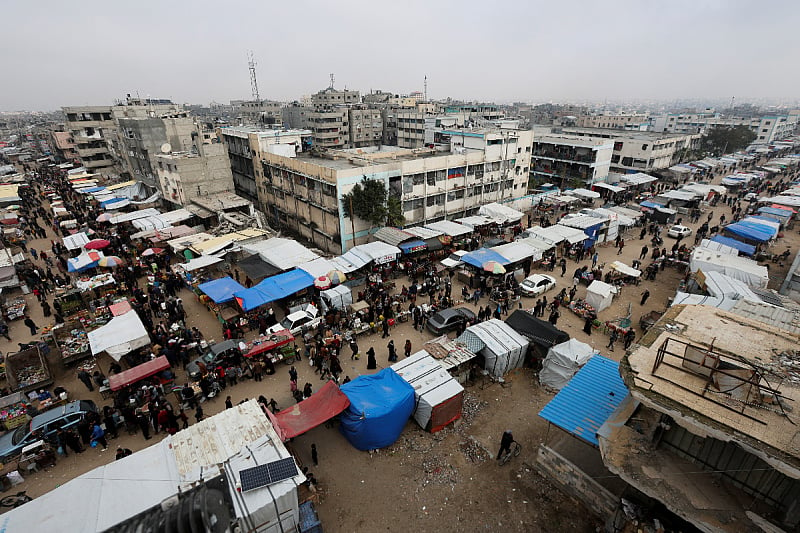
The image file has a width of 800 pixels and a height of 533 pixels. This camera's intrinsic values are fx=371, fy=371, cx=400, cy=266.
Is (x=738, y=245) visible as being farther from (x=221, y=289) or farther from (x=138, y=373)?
(x=138, y=373)

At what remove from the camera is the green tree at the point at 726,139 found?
6397 cm

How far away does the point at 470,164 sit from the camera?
99.5ft

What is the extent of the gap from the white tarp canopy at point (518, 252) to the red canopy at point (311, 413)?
44.3ft

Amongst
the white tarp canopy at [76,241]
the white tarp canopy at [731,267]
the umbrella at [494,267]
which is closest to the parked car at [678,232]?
the white tarp canopy at [731,267]

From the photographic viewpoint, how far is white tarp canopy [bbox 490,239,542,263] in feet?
70.5

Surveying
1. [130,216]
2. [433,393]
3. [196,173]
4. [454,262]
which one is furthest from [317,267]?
[130,216]

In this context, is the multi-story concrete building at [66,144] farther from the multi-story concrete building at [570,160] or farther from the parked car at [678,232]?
the parked car at [678,232]

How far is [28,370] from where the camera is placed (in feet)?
46.0

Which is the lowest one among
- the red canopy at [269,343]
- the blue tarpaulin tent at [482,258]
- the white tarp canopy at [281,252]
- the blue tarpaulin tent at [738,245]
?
the red canopy at [269,343]

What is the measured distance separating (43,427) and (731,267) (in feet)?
96.0

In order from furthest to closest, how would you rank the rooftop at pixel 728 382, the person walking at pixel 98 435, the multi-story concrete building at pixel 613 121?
the multi-story concrete building at pixel 613 121 → the person walking at pixel 98 435 → the rooftop at pixel 728 382

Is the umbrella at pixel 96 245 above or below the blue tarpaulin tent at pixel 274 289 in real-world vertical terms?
above

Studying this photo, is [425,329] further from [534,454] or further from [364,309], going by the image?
[534,454]

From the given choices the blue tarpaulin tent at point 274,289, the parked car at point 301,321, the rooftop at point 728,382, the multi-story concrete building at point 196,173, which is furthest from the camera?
the multi-story concrete building at point 196,173
